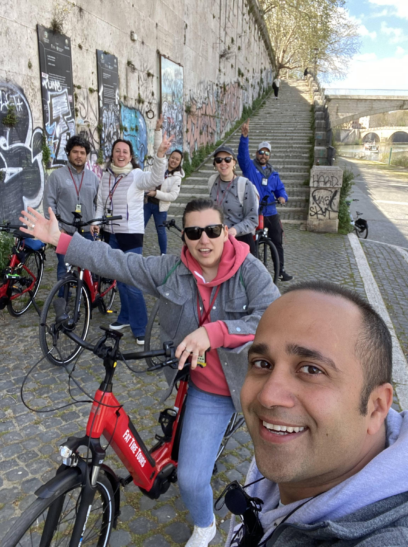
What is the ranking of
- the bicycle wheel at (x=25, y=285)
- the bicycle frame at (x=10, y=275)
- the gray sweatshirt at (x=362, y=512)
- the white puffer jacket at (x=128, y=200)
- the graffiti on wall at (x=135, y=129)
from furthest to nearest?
the graffiti on wall at (x=135, y=129) < the bicycle wheel at (x=25, y=285) < the bicycle frame at (x=10, y=275) < the white puffer jacket at (x=128, y=200) < the gray sweatshirt at (x=362, y=512)

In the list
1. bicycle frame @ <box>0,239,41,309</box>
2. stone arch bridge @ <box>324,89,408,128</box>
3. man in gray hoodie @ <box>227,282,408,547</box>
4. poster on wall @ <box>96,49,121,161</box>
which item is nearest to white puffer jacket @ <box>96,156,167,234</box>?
bicycle frame @ <box>0,239,41,309</box>

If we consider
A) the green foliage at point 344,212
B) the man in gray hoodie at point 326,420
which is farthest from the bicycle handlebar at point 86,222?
the green foliage at point 344,212

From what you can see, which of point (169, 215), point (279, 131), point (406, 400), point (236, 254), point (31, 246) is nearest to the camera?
point (236, 254)

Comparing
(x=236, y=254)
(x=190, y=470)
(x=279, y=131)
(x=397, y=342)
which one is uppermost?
(x=279, y=131)

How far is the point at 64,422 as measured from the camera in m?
3.35

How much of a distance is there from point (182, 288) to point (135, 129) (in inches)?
401

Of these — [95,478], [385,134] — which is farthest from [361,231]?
[385,134]

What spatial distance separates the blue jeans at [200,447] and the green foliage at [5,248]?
14.5 ft

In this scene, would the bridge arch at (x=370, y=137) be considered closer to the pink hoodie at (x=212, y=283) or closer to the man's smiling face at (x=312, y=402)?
the pink hoodie at (x=212, y=283)

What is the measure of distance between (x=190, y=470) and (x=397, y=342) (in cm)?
397

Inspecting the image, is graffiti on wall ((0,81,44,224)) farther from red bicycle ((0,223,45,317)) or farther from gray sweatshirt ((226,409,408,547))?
gray sweatshirt ((226,409,408,547))

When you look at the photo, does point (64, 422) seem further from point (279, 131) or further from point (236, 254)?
point (279, 131)

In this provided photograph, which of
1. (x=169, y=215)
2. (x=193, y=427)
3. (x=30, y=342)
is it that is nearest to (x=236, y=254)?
(x=193, y=427)

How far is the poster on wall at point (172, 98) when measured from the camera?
13109 mm
